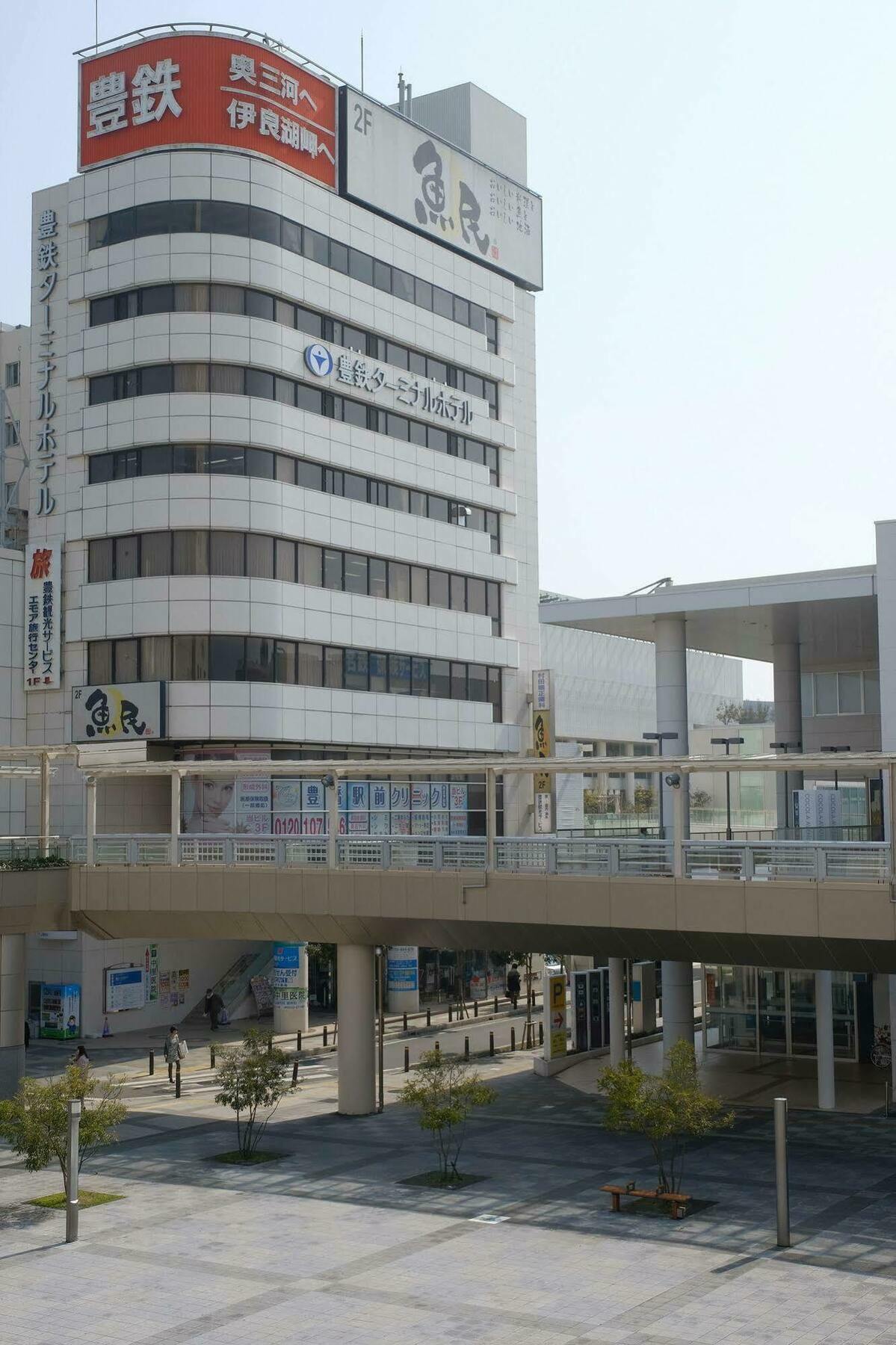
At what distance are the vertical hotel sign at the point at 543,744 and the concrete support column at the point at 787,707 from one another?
12.7 m

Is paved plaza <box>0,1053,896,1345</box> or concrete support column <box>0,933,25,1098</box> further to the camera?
concrete support column <box>0,933,25,1098</box>

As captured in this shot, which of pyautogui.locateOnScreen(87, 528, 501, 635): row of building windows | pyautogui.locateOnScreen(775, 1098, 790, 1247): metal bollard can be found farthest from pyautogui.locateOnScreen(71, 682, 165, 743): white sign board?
pyautogui.locateOnScreen(775, 1098, 790, 1247): metal bollard

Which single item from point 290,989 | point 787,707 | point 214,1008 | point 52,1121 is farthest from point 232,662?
point 52,1121

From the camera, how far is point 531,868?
105ft

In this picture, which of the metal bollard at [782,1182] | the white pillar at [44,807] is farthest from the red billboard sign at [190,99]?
the metal bollard at [782,1182]

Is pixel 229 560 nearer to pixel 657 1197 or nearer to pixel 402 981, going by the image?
pixel 402 981

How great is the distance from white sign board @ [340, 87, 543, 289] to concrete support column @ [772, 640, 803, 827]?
2427 centimetres

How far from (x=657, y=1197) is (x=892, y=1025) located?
13947mm

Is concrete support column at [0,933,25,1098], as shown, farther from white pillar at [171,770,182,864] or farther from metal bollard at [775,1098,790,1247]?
metal bollard at [775,1098,790,1247]

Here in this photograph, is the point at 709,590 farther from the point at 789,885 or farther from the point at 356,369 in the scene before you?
the point at 356,369

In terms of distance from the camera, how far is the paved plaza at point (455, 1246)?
800 inches

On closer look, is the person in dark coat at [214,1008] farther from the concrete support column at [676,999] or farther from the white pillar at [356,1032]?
the concrete support column at [676,999]

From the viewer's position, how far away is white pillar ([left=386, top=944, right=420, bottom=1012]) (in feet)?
198

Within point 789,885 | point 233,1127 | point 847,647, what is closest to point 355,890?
point 233,1127
